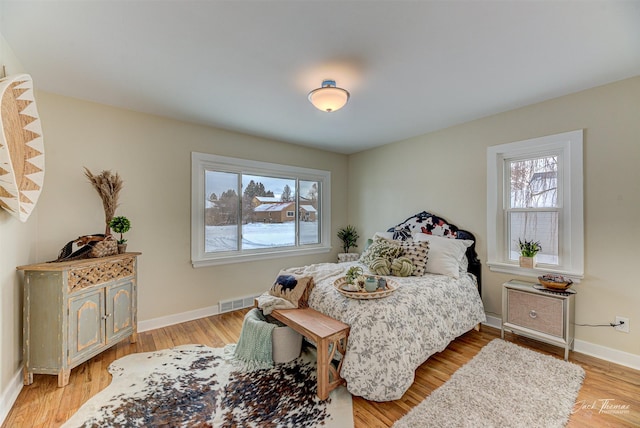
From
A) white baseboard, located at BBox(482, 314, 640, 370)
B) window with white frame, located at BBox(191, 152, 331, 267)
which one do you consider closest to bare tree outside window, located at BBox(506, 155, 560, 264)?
white baseboard, located at BBox(482, 314, 640, 370)

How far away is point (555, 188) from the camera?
8.95ft

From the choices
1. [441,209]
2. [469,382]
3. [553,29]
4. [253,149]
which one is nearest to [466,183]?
[441,209]

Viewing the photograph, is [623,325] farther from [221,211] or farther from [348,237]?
[221,211]

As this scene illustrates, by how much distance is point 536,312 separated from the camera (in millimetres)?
2471

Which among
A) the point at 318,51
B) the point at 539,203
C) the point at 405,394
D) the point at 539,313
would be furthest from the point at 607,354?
the point at 318,51

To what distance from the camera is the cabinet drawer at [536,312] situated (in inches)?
92.9

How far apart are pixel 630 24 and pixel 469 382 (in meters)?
2.62

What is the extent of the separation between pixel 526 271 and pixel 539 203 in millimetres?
753

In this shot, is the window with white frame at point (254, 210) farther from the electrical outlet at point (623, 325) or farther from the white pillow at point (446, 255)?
the electrical outlet at point (623, 325)

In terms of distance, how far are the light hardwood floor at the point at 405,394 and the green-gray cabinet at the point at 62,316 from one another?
143 millimetres

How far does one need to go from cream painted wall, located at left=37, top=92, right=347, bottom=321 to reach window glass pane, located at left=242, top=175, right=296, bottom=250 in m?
0.37

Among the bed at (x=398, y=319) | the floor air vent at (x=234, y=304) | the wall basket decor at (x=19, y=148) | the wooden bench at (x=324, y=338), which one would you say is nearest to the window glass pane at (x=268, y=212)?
the floor air vent at (x=234, y=304)

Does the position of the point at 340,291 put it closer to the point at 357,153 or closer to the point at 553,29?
the point at 553,29

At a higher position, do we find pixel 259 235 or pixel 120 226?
pixel 120 226
